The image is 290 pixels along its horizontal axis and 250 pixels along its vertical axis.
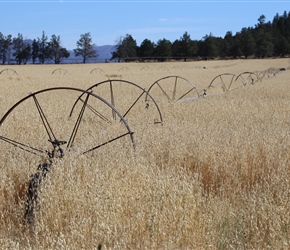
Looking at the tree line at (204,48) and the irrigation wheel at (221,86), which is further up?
the tree line at (204,48)

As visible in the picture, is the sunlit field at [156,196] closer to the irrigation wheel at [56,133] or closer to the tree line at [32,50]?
the irrigation wheel at [56,133]

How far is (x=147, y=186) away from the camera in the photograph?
4379mm

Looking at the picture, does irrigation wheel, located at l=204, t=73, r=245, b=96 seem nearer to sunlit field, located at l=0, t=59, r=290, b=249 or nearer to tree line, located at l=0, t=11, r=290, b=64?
sunlit field, located at l=0, t=59, r=290, b=249

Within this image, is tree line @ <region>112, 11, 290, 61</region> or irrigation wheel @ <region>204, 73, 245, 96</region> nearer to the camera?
irrigation wheel @ <region>204, 73, 245, 96</region>

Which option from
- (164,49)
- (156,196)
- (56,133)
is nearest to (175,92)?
(56,133)

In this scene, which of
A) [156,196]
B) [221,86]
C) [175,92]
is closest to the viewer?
[156,196]

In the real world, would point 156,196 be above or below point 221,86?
above

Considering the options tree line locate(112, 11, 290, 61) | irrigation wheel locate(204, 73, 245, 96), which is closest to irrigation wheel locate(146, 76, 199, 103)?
irrigation wheel locate(204, 73, 245, 96)

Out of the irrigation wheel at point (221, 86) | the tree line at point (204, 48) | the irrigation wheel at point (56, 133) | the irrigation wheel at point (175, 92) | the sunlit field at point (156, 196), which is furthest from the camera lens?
the tree line at point (204, 48)

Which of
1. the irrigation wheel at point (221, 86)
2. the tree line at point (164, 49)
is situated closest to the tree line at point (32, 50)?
the tree line at point (164, 49)

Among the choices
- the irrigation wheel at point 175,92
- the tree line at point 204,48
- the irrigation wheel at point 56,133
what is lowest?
the irrigation wheel at point 175,92

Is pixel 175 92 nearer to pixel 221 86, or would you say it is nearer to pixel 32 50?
pixel 221 86

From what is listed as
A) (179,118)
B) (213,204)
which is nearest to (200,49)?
(179,118)

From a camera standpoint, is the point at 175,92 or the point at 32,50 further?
the point at 32,50
